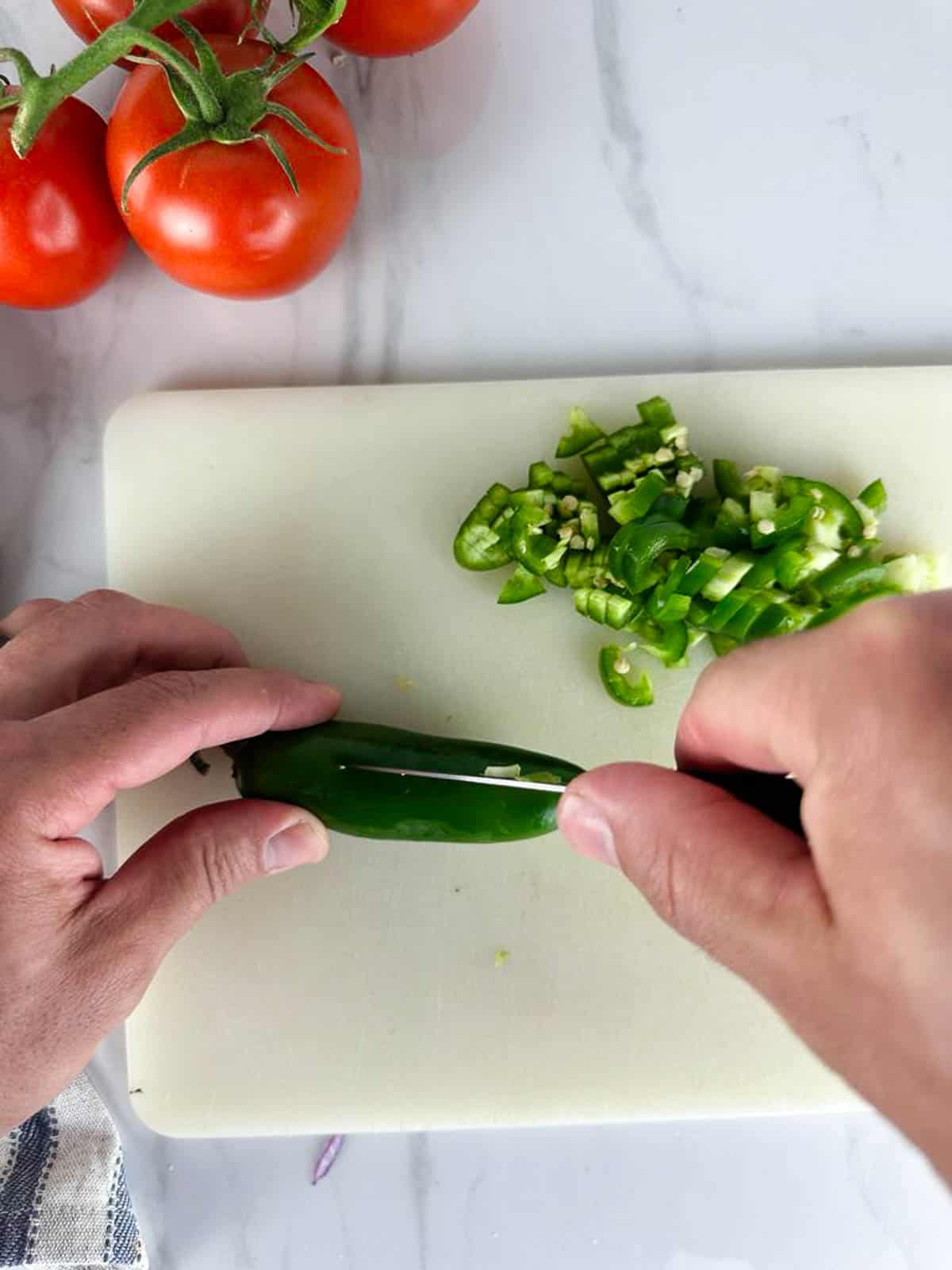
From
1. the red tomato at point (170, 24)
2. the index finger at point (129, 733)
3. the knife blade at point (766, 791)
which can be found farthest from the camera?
the red tomato at point (170, 24)

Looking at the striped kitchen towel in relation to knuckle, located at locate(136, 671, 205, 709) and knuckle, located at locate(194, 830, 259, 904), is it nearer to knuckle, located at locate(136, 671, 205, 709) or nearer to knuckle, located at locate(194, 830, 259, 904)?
knuckle, located at locate(194, 830, 259, 904)

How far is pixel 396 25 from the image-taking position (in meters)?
1.29

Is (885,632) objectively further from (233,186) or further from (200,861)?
(233,186)

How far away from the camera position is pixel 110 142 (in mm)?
1227

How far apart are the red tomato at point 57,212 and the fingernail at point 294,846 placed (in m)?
0.71

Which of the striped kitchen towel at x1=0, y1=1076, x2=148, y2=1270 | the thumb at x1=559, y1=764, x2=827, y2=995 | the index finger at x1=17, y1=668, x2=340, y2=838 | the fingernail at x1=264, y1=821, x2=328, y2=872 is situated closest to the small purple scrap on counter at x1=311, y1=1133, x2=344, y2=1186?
the striped kitchen towel at x1=0, y1=1076, x2=148, y2=1270

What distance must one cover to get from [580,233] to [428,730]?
0.68 metres

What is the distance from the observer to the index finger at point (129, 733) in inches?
40.4

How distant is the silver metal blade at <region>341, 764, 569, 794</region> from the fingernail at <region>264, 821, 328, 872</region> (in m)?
0.08

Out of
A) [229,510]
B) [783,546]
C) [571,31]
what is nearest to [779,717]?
[783,546]

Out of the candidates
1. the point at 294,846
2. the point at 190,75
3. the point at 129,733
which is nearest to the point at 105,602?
the point at 129,733

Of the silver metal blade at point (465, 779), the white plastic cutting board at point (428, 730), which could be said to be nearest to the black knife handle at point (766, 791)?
the silver metal blade at point (465, 779)

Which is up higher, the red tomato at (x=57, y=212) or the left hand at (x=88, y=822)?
the red tomato at (x=57, y=212)

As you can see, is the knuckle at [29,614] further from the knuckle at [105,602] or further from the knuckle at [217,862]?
the knuckle at [217,862]
